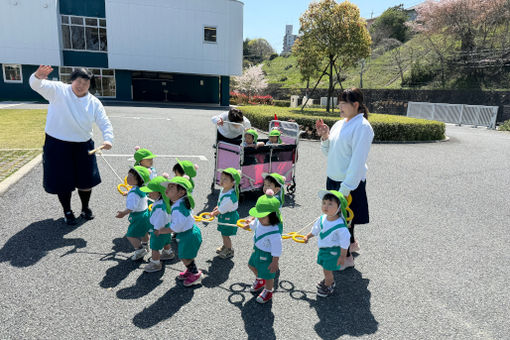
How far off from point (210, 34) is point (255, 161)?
26.7 metres

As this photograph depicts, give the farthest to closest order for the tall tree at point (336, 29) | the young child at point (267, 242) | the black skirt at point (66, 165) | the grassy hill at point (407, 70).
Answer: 1. the grassy hill at point (407, 70)
2. the tall tree at point (336, 29)
3. the black skirt at point (66, 165)
4. the young child at point (267, 242)

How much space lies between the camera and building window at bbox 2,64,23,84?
2702cm

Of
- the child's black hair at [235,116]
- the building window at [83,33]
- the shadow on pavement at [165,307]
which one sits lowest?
the shadow on pavement at [165,307]

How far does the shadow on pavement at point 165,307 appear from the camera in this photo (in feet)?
8.94

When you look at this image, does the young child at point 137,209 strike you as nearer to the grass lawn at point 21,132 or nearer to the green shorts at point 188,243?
the green shorts at point 188,243

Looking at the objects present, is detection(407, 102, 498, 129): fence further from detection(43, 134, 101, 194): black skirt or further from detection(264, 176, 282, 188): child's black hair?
detection(43, 134, 101, 194): black skirt

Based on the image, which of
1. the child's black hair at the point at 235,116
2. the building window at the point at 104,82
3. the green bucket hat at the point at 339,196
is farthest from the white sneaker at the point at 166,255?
the building window at the point at 104,82

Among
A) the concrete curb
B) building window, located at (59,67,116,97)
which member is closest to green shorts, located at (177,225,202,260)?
the concrete curb

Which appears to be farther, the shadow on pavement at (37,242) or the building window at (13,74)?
the building window at (13,74)

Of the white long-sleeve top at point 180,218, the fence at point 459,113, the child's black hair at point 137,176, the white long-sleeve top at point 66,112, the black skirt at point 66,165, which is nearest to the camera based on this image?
the white long-sleeve top at point 180,218

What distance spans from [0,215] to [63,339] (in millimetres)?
3204

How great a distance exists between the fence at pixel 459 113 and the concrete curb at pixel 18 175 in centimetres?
2555

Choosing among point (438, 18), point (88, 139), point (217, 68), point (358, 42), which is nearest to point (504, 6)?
point (438, 18)

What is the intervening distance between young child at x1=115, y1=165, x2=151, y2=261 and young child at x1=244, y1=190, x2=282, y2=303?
1368 mm
